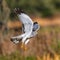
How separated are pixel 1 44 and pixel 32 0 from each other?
11147 mm

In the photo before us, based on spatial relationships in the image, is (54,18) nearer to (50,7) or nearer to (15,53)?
(50,7)

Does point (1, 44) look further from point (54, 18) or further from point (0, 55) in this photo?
point (54, 18)

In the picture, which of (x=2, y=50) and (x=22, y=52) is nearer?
(x=22, y=52)

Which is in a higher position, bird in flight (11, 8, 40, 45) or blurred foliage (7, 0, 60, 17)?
blurred foliage (7, 0, 60, 17)

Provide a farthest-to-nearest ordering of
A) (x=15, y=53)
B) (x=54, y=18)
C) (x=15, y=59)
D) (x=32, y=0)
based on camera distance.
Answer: (x=54, y=18) → (x=32, y=0) → (x=15, y=53) → (x=15, y=59)

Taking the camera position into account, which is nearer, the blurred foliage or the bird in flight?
the bird in flight

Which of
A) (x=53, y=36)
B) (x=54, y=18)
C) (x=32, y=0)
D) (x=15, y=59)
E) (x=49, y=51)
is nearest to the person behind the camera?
(x=15, y=59)

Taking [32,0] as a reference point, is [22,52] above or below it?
below

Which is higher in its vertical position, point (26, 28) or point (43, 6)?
point (43, 6)

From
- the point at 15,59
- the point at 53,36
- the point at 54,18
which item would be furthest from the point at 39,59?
the point at 54,18

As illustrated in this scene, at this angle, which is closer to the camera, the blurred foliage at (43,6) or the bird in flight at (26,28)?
the bird in flight at (26,28)

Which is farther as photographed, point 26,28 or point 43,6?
point 43,6

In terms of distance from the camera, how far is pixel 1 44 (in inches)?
311

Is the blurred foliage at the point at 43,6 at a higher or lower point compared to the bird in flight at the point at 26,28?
higher
